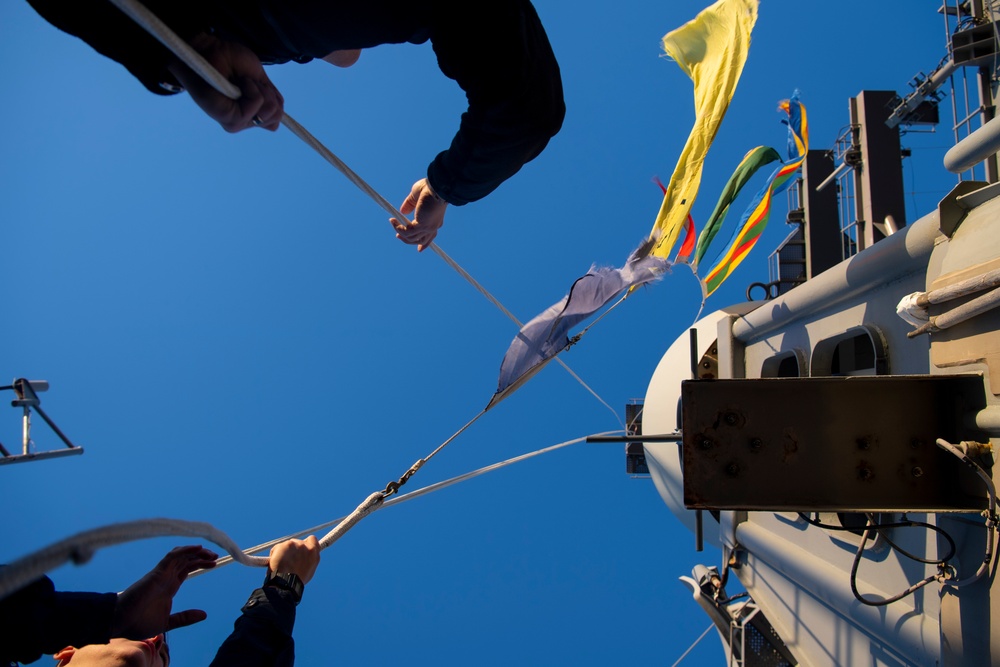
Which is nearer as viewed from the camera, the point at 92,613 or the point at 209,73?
the point at 209,73

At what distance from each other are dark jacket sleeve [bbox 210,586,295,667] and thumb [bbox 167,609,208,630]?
0.32 metres

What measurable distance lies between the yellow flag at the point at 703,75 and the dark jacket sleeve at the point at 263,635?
458 centimetres

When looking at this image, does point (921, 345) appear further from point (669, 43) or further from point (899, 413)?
point (669, 43)

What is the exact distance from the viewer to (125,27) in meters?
2.02

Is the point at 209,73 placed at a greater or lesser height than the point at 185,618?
greater

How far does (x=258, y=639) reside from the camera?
2768mm

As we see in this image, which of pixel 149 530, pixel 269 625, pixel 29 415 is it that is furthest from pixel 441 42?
pixel 29 415

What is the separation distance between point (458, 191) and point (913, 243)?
9.47 feet

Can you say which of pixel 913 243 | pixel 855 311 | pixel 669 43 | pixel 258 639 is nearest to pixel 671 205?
pixel 669 43

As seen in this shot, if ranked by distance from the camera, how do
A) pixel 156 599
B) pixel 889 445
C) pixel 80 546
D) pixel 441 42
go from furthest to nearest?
pixel 889 445 < pixel 156 599 < pixel 441 42 < pixel 80 546

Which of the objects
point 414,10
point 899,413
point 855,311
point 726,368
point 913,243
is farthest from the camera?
point 726,368

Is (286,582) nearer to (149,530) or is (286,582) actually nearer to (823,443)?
(149,530)

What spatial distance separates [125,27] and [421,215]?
1.64 m

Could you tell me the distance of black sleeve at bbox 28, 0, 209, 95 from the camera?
1934 millimetres
